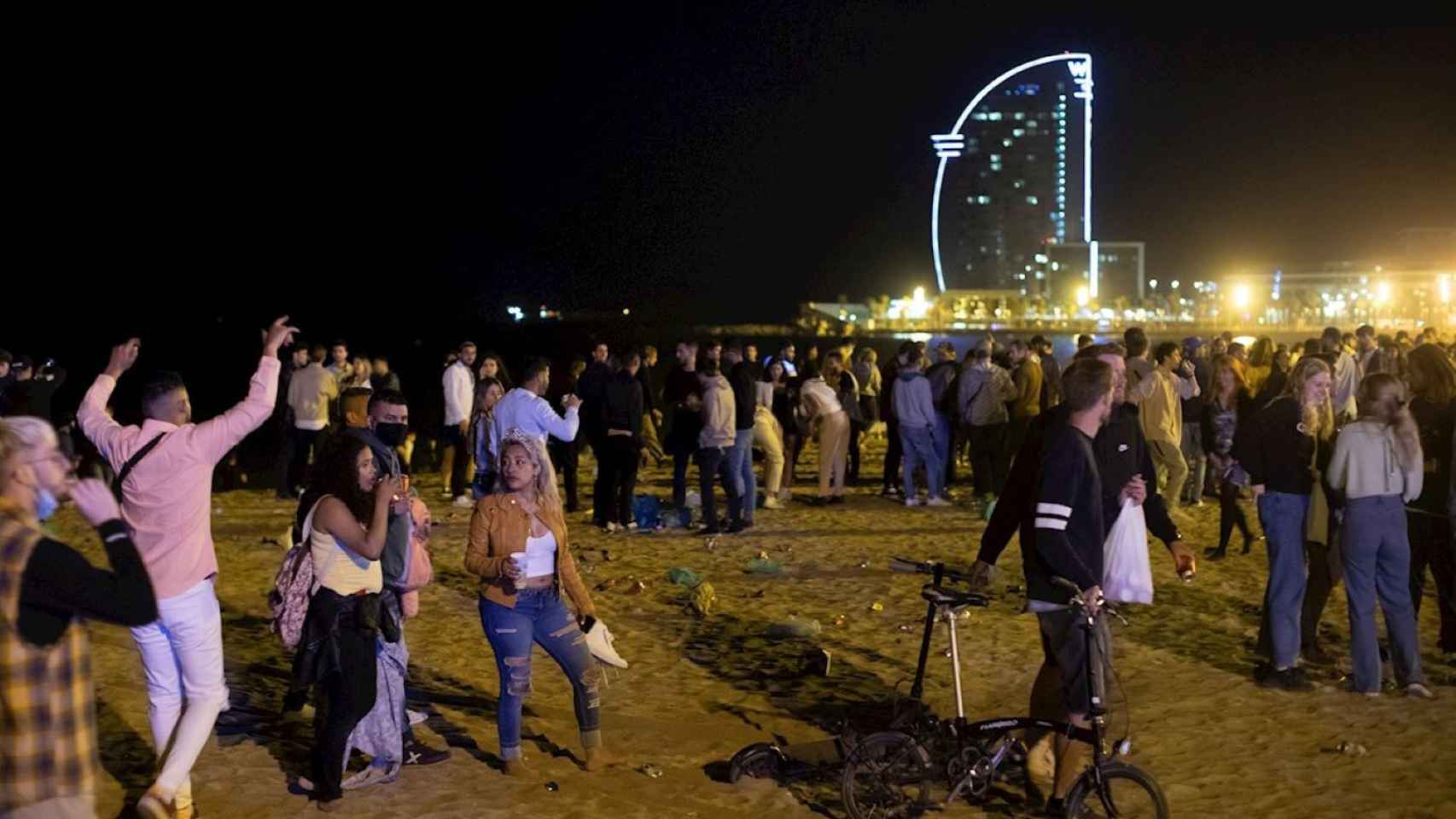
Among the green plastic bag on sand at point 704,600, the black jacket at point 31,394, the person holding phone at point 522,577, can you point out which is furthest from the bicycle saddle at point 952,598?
the black jacket at point 31,394

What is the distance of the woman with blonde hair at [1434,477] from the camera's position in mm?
7926

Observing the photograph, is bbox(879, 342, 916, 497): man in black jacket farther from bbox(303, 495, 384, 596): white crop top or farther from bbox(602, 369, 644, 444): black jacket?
bbox(303, 495, 384, 596): white crop top

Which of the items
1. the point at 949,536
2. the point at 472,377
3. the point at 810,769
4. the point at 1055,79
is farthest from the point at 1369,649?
the point at 1055,79

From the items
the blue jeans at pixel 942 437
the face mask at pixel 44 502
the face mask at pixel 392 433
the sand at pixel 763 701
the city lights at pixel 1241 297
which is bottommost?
the sand at pixel 763 701

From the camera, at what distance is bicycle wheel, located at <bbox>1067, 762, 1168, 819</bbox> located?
4914 millimetres

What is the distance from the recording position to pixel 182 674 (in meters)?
5.27

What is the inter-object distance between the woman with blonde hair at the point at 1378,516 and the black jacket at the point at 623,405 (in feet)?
22.8

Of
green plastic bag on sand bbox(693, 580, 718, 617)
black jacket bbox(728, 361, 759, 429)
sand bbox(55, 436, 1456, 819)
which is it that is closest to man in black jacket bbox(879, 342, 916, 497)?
black jacket bbox(728, 361, 759, 429)

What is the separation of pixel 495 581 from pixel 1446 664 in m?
5.75

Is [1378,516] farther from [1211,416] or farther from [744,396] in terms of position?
[744,396]

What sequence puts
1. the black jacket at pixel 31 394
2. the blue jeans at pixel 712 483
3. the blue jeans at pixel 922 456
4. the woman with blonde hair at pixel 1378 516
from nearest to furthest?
1. the woman with blonde hair at pixel 1378 516
2. the black jacket at pixel 31 394
3. the blue jeans at pixel 712 483
4. the blue jeans at pixel 922 456

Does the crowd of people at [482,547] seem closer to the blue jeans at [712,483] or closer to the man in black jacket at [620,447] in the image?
the man in black jacket at [620,447]

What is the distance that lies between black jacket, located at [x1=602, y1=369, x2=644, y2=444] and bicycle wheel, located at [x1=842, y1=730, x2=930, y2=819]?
299 inches

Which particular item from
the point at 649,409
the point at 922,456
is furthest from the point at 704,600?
the point at 649,409
